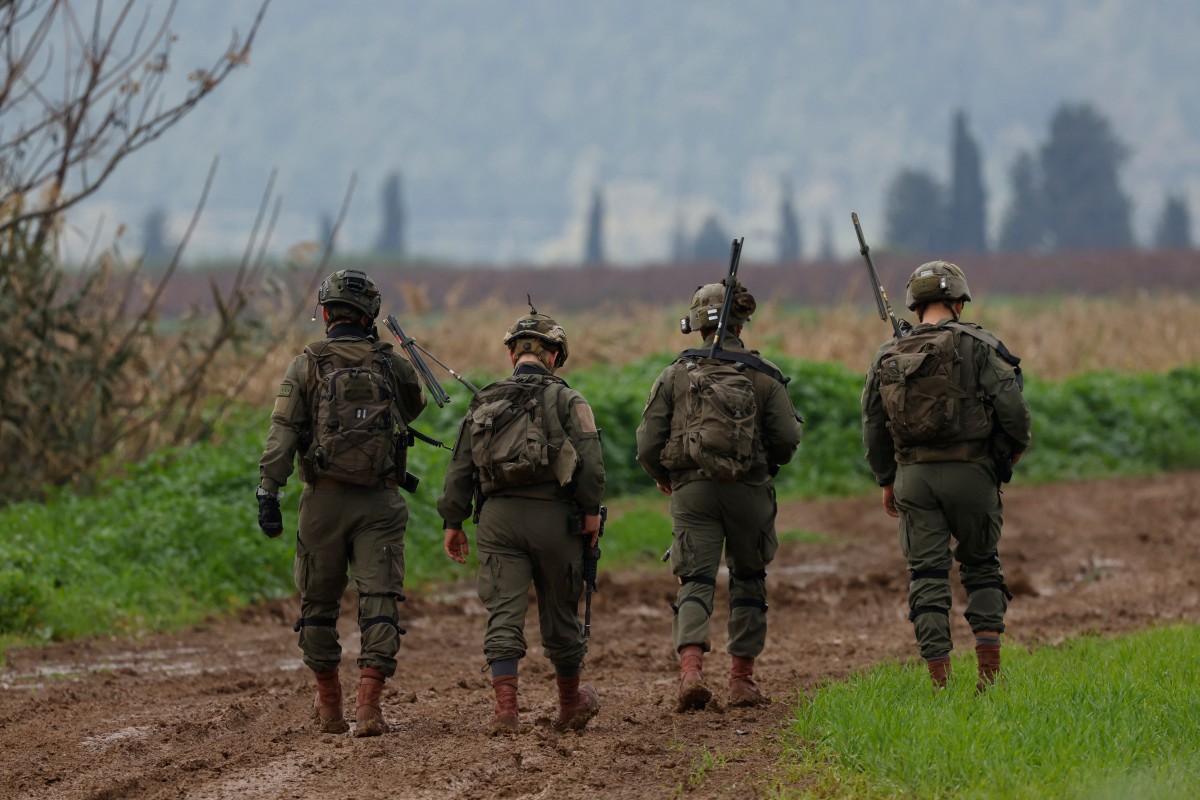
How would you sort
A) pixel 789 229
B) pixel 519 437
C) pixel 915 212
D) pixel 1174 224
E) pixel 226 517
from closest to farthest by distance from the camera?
pixel 519 437 < pixel 226 517 < pixel 915 212 < pixel 1174 224 < pixel 789 229

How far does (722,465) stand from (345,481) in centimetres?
174

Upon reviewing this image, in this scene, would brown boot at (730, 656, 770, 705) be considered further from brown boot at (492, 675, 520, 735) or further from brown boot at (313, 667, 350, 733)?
brown boot at (313, 667, 350, 733)

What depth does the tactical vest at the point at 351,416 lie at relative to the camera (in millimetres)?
7258

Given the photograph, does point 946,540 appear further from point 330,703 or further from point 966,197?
point 966,197

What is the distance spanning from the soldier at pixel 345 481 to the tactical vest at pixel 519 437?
440 mm

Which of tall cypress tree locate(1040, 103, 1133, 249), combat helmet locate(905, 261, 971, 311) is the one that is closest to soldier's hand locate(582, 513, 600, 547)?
combat helmet locate(905, 261, 971, 311)

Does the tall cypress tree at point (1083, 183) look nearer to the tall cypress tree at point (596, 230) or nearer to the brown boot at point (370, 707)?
the tall cypress tree at point (596, 230)

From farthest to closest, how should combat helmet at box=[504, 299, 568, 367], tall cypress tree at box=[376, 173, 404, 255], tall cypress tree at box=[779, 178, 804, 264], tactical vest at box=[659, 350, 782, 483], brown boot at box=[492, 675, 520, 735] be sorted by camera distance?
tall cypress tree at box=[779, 178, 804, 264] < tall cypress tree at box=[376, 173, 404, 255] < tactical vest at box=[659, 350, 782, 483] < combat helmet at box=[504, 299, 568, 367] < brown boot at box=[492, 675, 520, 735]

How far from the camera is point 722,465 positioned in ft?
25.0

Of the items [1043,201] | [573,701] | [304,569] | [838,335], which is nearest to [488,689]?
[573,701]

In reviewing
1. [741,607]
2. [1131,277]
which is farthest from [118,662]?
[1131,277]

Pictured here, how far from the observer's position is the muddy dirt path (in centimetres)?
648

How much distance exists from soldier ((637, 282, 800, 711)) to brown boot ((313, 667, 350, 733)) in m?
1.59

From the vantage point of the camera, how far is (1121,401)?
2253cm
